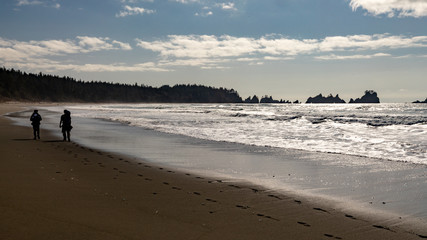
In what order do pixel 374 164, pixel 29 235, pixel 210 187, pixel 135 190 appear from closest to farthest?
1. pixel 29 235
2. pixel 135 190
3. pixel 210 187
4. pixel 374 164

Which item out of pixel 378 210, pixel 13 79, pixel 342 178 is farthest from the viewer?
pixel 13 79

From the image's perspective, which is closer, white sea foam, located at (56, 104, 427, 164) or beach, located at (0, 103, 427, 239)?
beach, located at (0, 103, 427, 239)

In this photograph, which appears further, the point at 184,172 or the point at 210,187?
the point at 184,172

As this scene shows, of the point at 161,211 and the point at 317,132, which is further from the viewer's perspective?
the point at 317,132

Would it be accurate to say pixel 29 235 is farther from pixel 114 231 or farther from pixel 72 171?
pixel 72 171

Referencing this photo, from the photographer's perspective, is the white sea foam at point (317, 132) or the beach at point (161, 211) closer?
the beach at point (161, 211)

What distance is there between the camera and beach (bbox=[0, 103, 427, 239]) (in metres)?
4.83

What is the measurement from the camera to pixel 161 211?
19.2 ft

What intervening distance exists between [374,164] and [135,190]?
7.87m

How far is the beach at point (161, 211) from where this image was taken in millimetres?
4832

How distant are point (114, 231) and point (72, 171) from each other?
5.11 metres

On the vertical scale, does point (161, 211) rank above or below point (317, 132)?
below

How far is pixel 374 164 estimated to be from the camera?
11.4m

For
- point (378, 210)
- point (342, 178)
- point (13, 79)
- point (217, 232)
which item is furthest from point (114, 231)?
point (13, 79)
